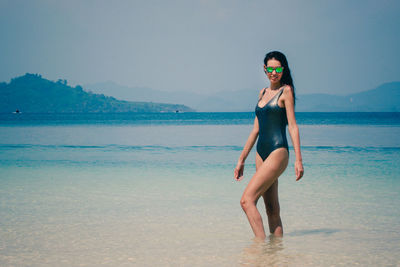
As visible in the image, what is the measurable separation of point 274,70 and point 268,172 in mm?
1071

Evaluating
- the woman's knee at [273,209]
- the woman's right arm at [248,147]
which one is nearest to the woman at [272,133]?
the woman's right arm at [248,147]

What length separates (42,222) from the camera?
20.3 feet

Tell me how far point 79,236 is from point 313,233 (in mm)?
3147

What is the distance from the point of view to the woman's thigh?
4219 millimetres

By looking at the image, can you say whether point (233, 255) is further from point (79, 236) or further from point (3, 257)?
point (3, 257)

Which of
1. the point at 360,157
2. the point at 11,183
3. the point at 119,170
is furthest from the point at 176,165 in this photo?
the point at 360,157

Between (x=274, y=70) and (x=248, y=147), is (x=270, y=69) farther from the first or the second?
(x=248, y=147)

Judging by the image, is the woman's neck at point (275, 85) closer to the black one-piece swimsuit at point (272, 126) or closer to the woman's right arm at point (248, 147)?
the black one-piece swimsuit at point (272, 126)

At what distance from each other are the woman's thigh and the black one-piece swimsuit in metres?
0.08

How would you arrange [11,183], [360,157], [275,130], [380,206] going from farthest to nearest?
1. [360,157]
2. [11,183]
3. [380,206]
4. [275,130]

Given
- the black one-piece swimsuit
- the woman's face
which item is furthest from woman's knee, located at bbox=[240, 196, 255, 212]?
the woman's face

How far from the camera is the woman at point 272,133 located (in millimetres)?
4219

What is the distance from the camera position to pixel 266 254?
183 inches

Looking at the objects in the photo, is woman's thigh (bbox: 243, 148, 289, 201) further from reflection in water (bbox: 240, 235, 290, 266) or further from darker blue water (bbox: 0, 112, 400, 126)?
darker blue water (bbox: 0, 112, 400, 126)
